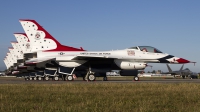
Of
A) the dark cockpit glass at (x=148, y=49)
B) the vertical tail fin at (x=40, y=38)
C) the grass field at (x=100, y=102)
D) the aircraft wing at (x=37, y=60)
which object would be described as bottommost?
the grass field at (x=100, y=102)

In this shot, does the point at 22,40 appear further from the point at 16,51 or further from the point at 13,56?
the point at 13,56

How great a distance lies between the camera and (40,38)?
35.2 meters

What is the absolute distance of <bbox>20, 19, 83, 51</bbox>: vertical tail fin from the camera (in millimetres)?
34562

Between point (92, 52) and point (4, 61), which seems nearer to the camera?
point (92, 52)

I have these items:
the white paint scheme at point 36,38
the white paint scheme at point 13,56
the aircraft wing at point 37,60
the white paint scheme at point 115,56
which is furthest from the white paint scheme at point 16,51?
the aircraft wing at point 37,60

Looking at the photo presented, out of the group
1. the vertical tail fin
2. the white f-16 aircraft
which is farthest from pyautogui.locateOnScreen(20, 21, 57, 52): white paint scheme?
the white f-16 aircraft

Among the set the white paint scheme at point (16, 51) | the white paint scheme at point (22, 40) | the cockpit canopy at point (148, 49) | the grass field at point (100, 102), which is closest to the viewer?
the grass field at point (100, 102)

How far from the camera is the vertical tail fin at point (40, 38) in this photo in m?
34.6

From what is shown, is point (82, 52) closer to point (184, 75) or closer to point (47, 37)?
point (47, 37)

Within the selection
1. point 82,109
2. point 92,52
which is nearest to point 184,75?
point 92,52

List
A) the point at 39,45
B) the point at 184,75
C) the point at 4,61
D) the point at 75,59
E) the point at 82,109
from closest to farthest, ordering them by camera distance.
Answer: the point at 82,109 → the point at 75,59 → the point at 39,45 → the point at 4,61 → the point at 184,75

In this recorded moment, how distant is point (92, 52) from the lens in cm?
3369

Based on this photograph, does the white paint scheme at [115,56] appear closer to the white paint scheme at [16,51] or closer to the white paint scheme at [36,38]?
the white paint scheme at [36,38]

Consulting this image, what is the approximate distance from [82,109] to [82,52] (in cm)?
2624
